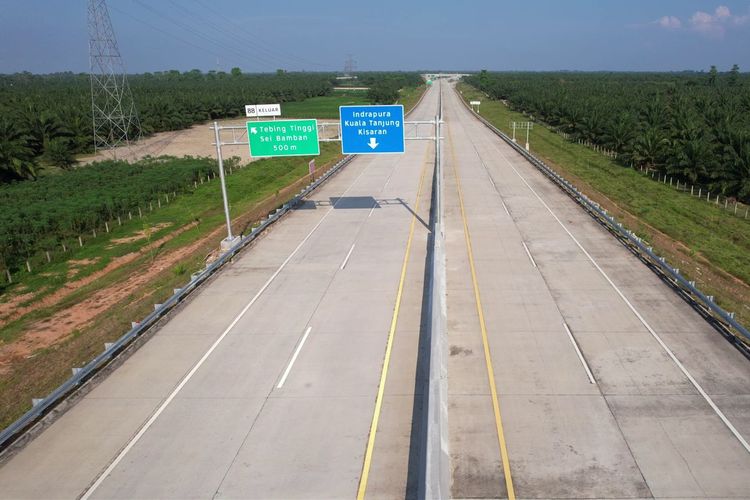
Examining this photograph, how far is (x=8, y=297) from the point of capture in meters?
27.7

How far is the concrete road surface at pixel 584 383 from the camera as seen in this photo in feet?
41.4

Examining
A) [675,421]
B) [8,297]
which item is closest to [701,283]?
[675,421]

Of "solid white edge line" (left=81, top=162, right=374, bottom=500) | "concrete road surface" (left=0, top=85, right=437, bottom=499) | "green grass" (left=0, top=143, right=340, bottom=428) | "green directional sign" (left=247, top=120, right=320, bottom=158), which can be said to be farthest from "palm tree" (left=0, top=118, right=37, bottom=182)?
"solid white edge line" (left=81, top=162, right=374, bottom=500)

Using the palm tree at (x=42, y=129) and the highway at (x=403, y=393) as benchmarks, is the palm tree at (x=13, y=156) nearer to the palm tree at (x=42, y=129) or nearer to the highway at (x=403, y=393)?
the palm tree at (x=42, y=129)

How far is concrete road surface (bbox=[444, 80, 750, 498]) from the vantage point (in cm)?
1262

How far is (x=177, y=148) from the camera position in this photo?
7919cm

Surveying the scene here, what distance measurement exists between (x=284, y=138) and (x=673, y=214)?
1061 inches

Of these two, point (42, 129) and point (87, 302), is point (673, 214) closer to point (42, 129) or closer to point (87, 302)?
point (87, 302)

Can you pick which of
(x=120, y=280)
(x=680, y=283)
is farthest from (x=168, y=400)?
(x=680, y=283)

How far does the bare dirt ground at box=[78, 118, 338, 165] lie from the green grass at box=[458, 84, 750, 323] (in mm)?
36398

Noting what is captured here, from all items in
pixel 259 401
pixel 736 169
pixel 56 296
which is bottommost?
pixel 56 296

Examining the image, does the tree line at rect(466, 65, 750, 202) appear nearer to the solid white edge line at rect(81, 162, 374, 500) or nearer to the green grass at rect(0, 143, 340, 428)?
the green grass at rect(0, 143, 340, 428)

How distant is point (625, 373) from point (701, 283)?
11601mm

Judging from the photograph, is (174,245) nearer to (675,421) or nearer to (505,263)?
(505,263)
